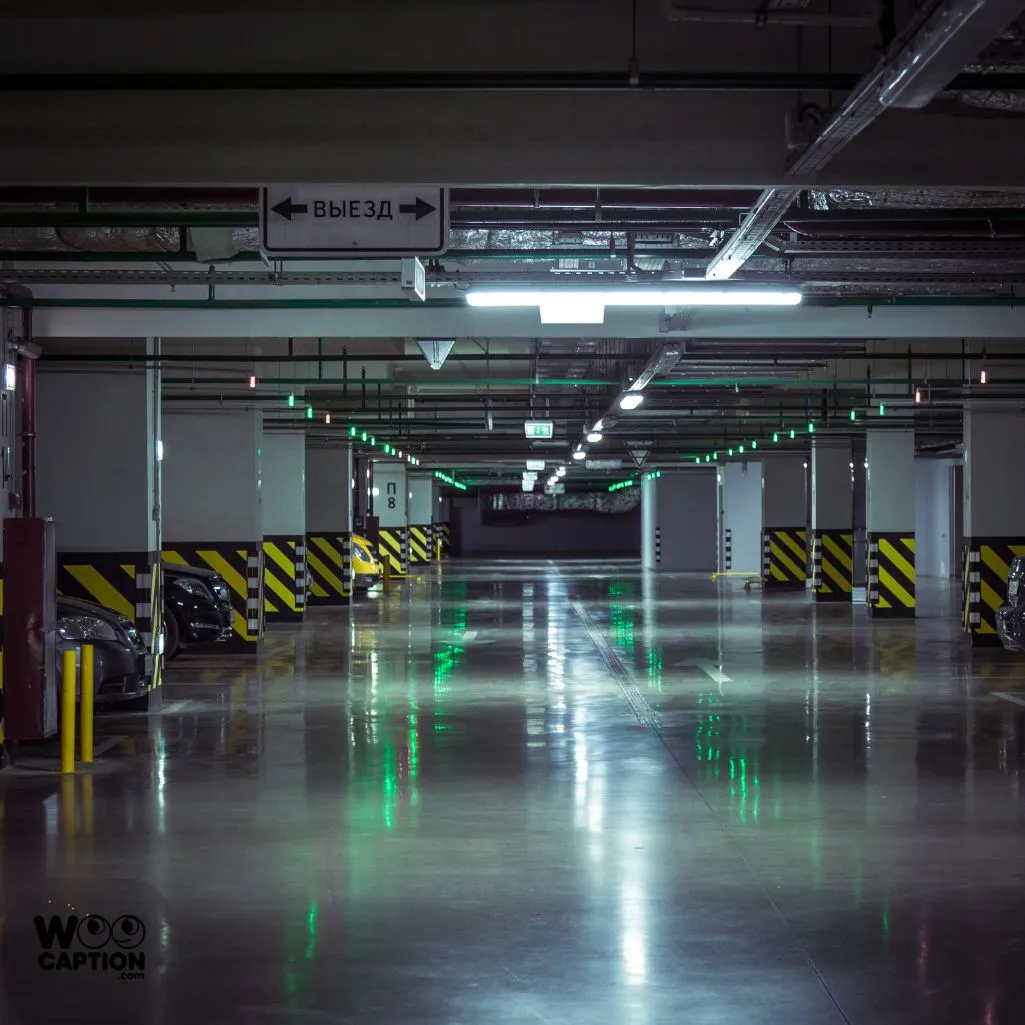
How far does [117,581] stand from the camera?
13.8 meters

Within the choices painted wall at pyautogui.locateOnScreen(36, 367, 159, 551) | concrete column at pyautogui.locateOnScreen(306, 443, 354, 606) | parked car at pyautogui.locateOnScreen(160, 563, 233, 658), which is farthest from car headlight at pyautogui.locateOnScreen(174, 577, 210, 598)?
concrete column at pyautogui.locateOnScreen(306, 443, 354, 606)

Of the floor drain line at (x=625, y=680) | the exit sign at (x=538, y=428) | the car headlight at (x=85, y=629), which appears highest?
the exit sign at (x=538, y=428)

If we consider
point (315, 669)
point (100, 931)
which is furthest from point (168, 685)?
point (100, 931)

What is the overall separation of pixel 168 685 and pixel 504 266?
22.3 ft

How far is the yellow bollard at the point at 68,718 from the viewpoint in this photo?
10.1 metres

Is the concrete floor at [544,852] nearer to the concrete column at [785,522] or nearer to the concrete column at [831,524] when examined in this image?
the concrete column at [831,524]

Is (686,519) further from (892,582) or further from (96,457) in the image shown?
(96,457)

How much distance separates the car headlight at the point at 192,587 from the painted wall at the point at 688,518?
32.1 m

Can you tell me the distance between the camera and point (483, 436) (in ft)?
105

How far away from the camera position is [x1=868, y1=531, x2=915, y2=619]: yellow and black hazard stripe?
24.9 meters

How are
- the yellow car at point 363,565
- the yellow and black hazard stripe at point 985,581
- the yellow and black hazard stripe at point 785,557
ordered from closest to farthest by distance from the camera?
1. the yellow and black hazard stripe at point 985,581
2. the yellow car at point 363,565
3. the yellow and black hazard stripe at point 785,557
